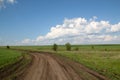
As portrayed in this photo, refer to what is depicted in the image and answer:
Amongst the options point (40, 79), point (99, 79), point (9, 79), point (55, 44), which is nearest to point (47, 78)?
point (40, 79)

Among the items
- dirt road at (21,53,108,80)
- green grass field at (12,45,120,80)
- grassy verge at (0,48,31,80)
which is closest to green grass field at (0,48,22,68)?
grassy verge at (0,48,31,80)

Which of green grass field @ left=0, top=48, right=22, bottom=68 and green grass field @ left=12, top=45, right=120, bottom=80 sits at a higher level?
green grass field @ left=0, top=48, right=22, bottom=68

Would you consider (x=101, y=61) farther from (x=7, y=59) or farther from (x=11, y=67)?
(x=11, y=67)

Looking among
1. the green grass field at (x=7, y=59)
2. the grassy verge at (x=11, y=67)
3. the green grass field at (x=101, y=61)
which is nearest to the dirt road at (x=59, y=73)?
the grassy verge at (x=11, y=67)

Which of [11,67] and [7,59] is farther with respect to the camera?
[7,59]

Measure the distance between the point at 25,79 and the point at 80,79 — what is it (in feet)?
14.1

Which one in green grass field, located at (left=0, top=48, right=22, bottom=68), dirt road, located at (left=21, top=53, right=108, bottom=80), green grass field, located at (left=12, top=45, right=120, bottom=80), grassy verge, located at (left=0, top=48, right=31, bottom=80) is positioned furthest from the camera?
green grass field, located at (left=0, top=48, right=22, bottom=68)

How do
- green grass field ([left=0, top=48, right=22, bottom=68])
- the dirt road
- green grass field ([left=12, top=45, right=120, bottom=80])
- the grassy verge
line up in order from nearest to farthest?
the dirt road, the grassy verge, green grass field ([left=12, top=45, right=120, bottom=80]), green grass field ([left=0, top=48, right=22, bottom=68])

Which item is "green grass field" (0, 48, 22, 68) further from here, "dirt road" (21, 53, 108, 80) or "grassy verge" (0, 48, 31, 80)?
"dirt road" (21, 53, 108, 80)

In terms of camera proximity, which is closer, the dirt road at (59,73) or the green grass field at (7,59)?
the dirt road at (59,73)

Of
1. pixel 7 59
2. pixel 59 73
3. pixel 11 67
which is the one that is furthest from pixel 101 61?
pixel 59 73

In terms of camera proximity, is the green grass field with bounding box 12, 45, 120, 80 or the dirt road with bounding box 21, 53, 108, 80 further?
the green grass field with bounding box 12, 45, 120, 80

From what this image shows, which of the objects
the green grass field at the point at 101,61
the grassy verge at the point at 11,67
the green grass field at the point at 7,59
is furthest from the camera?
the green grass field at the point at 7,59

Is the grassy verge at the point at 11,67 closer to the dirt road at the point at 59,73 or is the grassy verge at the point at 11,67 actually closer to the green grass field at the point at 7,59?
the green grass field at the point at 7,59
